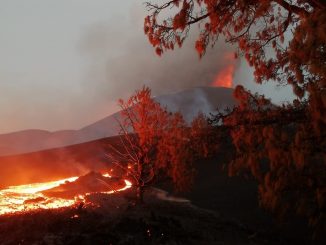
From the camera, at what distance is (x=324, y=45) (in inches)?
277

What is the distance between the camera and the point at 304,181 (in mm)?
9039

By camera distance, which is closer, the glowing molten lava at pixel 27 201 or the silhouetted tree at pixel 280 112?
the silhouetted tree at pixel 280 112

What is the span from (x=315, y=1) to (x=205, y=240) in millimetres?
9339

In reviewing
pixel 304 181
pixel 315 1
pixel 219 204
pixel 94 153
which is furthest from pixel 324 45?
pixel 94 153

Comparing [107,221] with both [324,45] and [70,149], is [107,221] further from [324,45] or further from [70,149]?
[70,149]

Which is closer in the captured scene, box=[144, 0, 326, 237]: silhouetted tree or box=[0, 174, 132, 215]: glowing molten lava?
box=[144, 0, 326, 237]: silhouetted tree

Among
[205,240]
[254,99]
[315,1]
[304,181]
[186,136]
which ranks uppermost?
[315,1]

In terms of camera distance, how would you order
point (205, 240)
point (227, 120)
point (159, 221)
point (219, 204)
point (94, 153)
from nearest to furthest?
point (227, 120)
point (205, 240)
point (159, 221)
point (219, 204)
point (94, 153)

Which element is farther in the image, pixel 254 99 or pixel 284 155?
pixel 254 99

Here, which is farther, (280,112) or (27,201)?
(27,201)

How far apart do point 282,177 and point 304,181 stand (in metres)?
0.98

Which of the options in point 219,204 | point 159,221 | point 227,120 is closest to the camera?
point 227,120

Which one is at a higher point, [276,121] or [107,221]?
[276,121]

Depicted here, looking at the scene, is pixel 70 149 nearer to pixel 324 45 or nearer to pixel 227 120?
pixel 227 120
